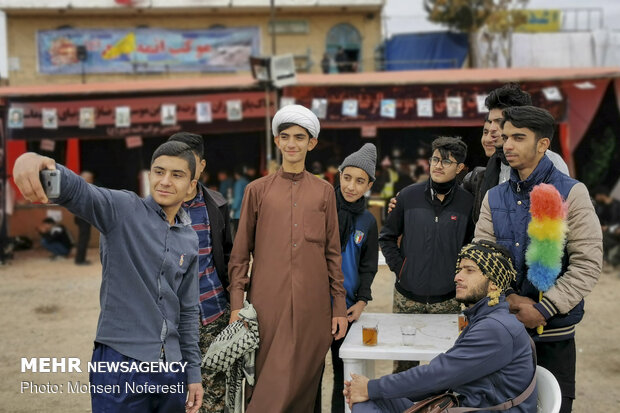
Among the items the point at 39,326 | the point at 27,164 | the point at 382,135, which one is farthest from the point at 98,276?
the point at 27,164

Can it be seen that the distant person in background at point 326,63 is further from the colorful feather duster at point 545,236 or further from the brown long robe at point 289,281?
the colorful feather duster at point 545,236

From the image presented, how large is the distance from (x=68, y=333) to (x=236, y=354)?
385 cm

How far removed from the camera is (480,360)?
7.02ft

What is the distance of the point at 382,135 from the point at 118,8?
1107 cm

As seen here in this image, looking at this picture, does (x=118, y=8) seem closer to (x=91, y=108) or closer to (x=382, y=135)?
(x=91, y=108)

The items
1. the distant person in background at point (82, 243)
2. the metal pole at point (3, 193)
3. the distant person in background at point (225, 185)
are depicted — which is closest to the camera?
the distant person in background at point (82, 243)

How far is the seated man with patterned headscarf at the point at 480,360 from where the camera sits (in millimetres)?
2146

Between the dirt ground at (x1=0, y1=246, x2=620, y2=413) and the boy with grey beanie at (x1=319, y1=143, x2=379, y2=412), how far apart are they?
1.24m

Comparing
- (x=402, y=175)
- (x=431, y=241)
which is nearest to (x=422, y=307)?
(x=431, y=241)

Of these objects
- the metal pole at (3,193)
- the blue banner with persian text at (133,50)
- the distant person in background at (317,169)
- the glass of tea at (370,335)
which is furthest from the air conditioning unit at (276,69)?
the blue banner with persian text at (133,50)

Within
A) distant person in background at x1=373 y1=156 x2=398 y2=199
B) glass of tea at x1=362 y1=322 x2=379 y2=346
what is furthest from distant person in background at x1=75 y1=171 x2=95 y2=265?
glass of tea at x1=362 y1=322 x2=379 y2=346

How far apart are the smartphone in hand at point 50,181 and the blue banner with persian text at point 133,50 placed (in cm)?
1779

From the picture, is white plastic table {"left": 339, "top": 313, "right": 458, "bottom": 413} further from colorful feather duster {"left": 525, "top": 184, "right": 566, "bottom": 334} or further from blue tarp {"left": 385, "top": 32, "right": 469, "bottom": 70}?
blue tarp {"left": 385, "top": 32, "right": 469, "bottom": 70}

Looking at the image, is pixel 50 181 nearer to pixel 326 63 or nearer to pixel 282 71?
pixel 282 71
